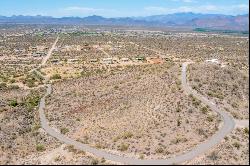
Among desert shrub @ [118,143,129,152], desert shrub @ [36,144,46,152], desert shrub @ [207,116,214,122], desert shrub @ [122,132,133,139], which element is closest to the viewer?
desert shrub @ [118,143,129,152]

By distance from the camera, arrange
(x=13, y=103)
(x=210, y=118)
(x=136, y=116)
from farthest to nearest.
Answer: (x=13, y=103)
(x=136, y=116)
(x=210, y=118)

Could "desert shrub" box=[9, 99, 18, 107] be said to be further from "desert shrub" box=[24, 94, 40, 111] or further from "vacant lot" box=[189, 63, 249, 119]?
"vacant lot" box=[189, 63, 249, 119]

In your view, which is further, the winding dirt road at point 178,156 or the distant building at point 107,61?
the distant building at point 107,61

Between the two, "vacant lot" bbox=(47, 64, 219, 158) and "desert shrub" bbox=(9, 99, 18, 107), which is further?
"desert shrub" bbox=(9, 99, 18, 107)

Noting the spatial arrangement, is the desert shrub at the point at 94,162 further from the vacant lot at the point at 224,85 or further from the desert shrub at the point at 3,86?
the desert shrub at the point at 3,86

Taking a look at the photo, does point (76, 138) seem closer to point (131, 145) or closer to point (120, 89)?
point (131, 145)

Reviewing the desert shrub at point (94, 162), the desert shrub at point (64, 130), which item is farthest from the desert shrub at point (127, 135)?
the desert shrub at point (64, 130)

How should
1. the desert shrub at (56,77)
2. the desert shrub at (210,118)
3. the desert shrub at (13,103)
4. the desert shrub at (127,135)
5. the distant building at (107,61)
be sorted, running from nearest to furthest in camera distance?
the desert shrub at (127,135)
the desert shrub at (210,118)
the desert shrub at (13,103)
the desert shrub at (56,77)
the distant building at (107,61)

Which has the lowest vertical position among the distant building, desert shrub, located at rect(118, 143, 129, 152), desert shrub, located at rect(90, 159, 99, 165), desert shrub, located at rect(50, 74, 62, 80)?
desert shrub, located at rect(90, 159, 99, 165)

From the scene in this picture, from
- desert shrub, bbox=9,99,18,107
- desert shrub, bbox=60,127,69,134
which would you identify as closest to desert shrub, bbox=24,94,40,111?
desert shrub, bbox=9,99,18,107

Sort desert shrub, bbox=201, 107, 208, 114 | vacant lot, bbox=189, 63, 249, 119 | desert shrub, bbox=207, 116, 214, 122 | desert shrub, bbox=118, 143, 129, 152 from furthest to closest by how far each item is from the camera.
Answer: vacant lot, bbox=189, 63, 249, 119 → desert shrub, bbox=201, 107, 208, 114 → desert shrub, bbox=207, 116, 214, 122 → desert shrub, bbox=118, 143, 129, 152

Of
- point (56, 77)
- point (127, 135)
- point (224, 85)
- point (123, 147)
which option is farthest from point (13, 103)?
point (224, 85)

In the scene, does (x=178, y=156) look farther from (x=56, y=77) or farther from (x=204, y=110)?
→ (x=56, y=77)
